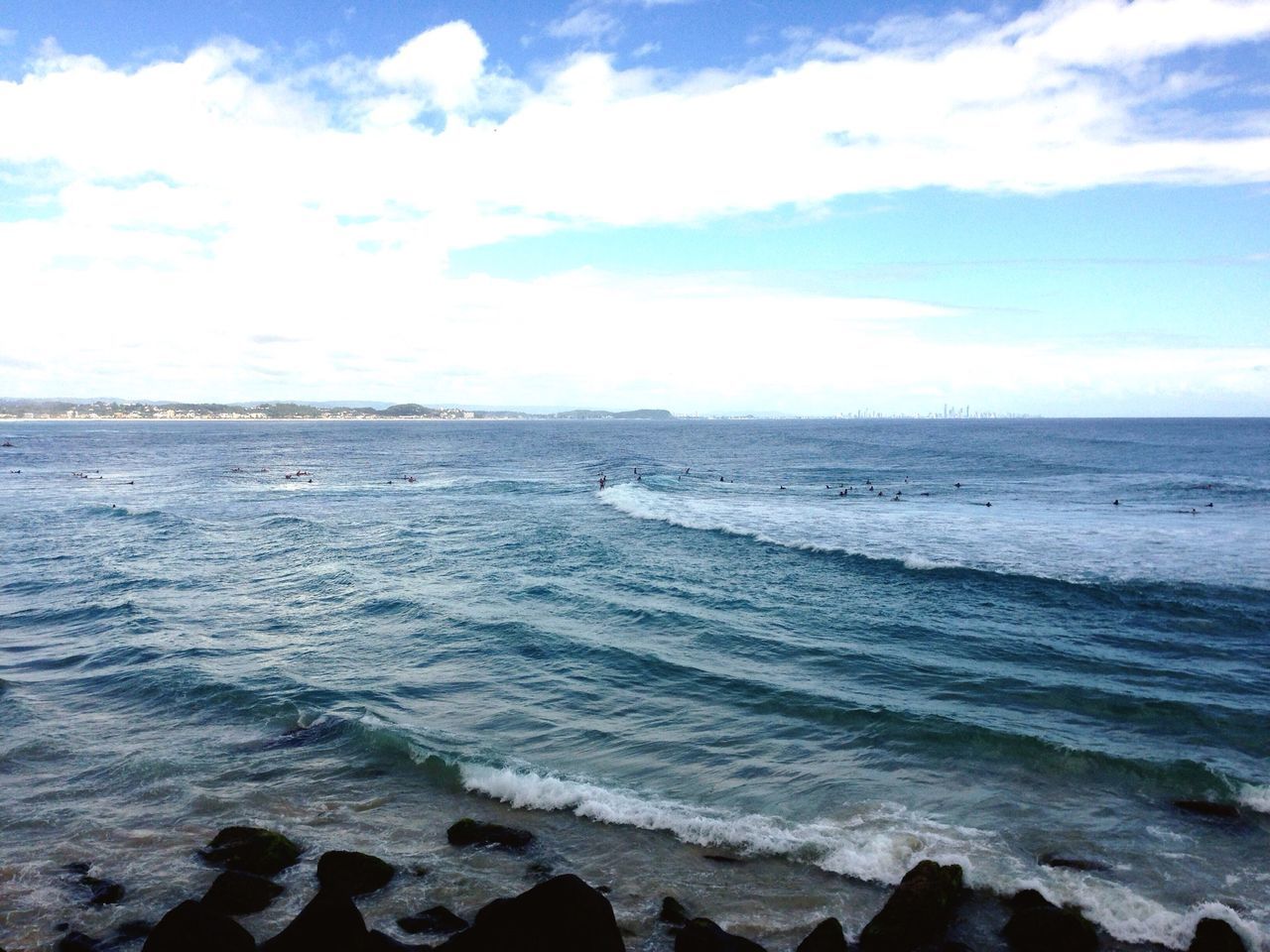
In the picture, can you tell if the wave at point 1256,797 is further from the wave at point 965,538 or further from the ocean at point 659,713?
the wave at point 965,538

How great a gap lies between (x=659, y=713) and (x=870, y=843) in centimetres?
644

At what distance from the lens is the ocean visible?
11305 mm

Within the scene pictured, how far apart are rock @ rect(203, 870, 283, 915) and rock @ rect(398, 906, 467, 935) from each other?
6.17 feet

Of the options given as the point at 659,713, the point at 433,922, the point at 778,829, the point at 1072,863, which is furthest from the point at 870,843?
the point at 659,713

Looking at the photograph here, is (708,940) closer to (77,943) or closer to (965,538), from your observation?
(77,943)

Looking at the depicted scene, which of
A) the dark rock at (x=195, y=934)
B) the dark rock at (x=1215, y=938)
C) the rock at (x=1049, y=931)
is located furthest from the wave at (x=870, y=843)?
the dark rock at (x=195, y=934)

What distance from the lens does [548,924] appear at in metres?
8.27

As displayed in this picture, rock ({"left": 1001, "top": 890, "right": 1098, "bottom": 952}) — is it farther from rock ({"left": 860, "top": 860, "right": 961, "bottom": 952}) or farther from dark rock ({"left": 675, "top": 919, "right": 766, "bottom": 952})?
dark rock ({"left": 675, "top": 919, "right": 766, "bottom": 952})

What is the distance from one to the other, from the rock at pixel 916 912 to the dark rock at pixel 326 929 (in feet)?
19.0

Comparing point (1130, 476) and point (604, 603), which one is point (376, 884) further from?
point (1130, 476)

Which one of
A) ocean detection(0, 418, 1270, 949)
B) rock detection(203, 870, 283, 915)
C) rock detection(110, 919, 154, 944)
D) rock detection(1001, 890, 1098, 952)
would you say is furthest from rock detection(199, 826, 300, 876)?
rock detection(1001, 890, 1098, 952)

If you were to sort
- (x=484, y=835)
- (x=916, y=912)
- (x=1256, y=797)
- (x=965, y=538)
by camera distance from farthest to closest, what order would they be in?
(x=965, y=538)
(x=1256, y=797)
(x=484, y=835)
(x=916, y=912)

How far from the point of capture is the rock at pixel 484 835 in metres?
12.1

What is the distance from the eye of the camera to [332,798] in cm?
1351
